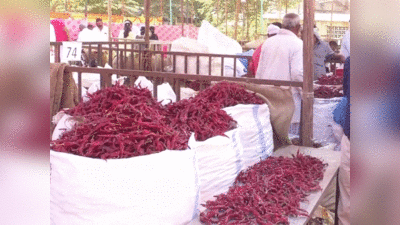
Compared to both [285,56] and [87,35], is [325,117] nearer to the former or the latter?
[285,56]

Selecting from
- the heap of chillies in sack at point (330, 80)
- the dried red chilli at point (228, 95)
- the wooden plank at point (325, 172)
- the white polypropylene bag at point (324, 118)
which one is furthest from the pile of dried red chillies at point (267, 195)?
the heap of chillies in sack at point (330, 80)

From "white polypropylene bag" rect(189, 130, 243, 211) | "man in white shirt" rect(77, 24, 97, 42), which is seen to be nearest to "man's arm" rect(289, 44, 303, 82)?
"white polypropylene bag" rect(189, 130, 243, 211)

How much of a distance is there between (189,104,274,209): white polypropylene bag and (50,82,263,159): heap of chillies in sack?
9 centimetres

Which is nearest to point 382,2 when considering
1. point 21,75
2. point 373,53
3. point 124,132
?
point 373,53

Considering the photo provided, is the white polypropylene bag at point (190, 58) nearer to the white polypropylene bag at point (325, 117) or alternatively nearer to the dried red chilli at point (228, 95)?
the white polypropylene bag at point (325, 117)

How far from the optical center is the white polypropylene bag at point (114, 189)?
2.39 meters

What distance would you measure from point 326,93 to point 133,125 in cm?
416

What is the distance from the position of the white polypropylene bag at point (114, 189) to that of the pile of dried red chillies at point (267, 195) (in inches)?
15.6

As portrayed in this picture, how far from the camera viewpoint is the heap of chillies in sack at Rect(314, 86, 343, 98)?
633 centimetres

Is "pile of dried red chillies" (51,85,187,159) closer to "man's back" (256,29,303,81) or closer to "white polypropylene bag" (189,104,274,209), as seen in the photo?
"white polypropylene bag" (189,104,274,209)

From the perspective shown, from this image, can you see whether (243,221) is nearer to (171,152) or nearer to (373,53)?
(171,152)

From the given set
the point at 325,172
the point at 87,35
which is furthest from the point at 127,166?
the point at 87,35

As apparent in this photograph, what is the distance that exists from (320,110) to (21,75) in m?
5.83

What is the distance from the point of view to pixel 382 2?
646 millimetres
